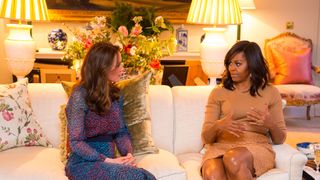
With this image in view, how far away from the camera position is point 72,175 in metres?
2.26

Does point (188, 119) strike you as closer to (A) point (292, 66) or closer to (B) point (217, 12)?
(B) point (217, 12)

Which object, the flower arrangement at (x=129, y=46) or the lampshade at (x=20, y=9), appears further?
the lampshade at (x=20, y=9)

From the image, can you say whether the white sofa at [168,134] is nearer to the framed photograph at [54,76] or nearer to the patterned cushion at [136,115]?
the patterned cushion at [136,115]

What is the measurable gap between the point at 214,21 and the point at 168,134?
1049mm

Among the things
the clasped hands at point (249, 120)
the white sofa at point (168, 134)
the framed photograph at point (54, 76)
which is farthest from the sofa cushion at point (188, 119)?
the framed photograph at point (54, 76)

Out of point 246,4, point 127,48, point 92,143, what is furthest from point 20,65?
point 246,4

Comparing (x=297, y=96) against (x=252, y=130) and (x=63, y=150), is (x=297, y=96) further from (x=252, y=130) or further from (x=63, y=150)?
(x=63, y=150)

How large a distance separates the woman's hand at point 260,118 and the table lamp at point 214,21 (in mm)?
1062

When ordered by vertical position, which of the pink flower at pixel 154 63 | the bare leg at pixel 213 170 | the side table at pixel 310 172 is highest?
the pink flower at pixel 154 63

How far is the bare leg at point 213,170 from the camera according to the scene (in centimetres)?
232

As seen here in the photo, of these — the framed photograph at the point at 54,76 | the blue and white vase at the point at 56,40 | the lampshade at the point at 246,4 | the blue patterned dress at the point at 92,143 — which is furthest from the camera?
the lampshade at the point at 246,4

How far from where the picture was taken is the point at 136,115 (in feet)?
8.57

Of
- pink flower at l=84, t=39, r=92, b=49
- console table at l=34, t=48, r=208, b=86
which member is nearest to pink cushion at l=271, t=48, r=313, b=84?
console table at l=34, t=48, r=208, b=86

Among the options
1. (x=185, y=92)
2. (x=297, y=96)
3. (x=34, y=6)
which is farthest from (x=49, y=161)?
(x=297, y=96)
